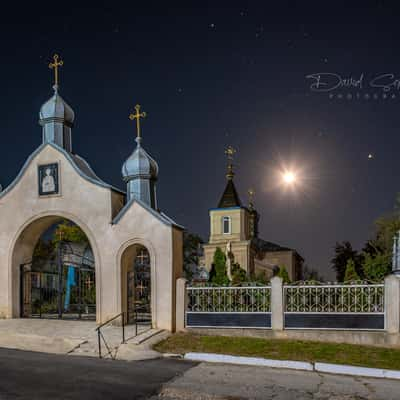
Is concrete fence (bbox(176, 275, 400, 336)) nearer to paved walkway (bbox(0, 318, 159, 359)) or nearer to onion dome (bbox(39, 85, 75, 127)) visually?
paved walkway (bbox(0, 318, 159, 359))

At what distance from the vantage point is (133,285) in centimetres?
1633

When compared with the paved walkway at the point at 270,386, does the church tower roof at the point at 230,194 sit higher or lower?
higher

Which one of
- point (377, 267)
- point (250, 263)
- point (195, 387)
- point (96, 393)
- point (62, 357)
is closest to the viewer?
point (96, 393)

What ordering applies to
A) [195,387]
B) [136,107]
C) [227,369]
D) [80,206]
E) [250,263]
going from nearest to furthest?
[195,387] → [227,369] → [80,206] → [136,107] → [250,263]

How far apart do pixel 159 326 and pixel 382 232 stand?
2600 centimetres

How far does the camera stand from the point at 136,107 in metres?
17.8

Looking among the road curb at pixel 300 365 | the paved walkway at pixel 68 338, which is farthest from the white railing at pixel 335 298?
the paved walkway at pixel 68 338

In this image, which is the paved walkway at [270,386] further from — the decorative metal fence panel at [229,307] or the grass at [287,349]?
the decorative metal fence panel at [229,307]

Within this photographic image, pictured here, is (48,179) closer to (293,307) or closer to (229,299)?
(229,299)

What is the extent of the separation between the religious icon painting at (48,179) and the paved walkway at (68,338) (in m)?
4.16

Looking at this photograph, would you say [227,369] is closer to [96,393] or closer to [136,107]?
[96,393]

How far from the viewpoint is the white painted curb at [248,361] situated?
37.5 ft

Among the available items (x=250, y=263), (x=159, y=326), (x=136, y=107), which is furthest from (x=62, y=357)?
(x=250, y=263)

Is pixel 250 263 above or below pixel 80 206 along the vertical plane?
below
